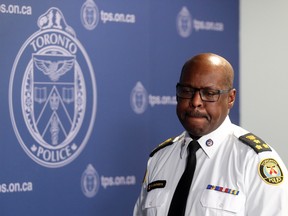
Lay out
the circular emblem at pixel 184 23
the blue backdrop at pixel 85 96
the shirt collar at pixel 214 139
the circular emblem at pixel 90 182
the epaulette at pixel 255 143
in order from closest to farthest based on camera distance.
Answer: the epaulette at pixel 255 143
the shirt collar at pixel 214 139
the blue backdrop at pixel 85 96
the circular emblem at pixel 90 182
the circular emblem at pixel 184 23

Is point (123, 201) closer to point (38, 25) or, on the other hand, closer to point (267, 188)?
point (38, 25)

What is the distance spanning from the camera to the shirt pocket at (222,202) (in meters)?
1.68

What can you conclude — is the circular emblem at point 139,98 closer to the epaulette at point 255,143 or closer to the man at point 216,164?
the man at point 216,164

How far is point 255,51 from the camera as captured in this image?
3295mm

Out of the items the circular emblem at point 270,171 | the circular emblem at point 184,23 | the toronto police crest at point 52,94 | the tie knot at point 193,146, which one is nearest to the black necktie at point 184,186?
the tie knot at point 193,146

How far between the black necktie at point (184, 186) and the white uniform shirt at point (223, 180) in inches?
0.6

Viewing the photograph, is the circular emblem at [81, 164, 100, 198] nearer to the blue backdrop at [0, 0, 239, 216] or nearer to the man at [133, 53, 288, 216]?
the blue backdrop at [0, 0, 239, 216]

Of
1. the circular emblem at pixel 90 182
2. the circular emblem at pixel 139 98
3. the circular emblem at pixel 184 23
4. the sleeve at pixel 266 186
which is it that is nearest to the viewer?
the sleeve at pixel 266 186

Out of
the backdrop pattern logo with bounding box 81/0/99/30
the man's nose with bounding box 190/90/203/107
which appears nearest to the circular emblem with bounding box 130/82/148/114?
the backdrop pattern logo with bounding box 81/0/99/30

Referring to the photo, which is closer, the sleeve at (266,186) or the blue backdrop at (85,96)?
the sleeve at (266,186)

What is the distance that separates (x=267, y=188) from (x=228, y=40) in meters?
1.71

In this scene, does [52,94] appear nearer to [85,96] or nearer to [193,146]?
[85,96]

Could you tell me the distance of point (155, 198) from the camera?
75.1 inches

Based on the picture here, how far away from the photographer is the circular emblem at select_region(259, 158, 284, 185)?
5.39 ft
